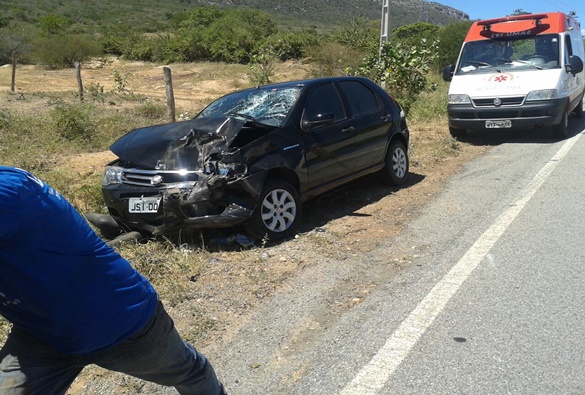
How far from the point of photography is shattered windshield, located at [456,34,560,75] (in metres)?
11.3

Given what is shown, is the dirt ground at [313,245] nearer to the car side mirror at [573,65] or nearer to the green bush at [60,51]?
the car side mirror at [573,65]

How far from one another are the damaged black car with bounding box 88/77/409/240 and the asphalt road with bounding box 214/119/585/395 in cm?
100

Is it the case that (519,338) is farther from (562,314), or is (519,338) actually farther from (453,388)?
(453,388)

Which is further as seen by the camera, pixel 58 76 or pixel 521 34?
pixel 58 76

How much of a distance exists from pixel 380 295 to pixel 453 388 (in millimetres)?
1317

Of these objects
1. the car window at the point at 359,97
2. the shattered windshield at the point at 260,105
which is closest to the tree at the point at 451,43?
the car window at the point at 359,97

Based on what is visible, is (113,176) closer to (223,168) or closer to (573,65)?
(223,168)

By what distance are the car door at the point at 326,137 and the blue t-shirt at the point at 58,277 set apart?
412 centimetres

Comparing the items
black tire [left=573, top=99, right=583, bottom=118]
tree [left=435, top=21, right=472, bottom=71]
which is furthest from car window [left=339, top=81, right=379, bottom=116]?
tree [left=435, top=21, right=472, bottom=71]

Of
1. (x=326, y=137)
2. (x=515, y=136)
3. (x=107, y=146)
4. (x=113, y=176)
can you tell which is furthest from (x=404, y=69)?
(x=113, y=176)

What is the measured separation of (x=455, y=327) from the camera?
381 centimetres

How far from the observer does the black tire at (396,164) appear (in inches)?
301

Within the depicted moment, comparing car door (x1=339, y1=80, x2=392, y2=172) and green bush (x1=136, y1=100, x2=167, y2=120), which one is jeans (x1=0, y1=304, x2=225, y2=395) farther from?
green bush (x1=136, y1=100, x2=167, y2=120)

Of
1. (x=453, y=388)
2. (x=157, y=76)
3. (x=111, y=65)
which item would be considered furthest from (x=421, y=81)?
(x=111, y=65)
